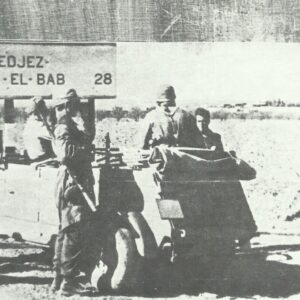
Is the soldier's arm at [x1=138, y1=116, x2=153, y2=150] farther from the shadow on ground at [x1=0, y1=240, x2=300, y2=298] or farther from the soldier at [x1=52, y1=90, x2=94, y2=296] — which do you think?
the shadow on ground at [x1=0, y1=240, x2=300, y2=298]

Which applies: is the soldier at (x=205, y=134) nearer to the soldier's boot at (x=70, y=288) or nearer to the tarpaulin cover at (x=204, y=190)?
the tarpaulin cover at (x=204, y=190)

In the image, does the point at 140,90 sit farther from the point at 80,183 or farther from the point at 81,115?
the point at 80,183

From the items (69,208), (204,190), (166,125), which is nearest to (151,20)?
(166,125)

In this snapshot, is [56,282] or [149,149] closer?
[56,282]

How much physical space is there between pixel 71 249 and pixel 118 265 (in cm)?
29

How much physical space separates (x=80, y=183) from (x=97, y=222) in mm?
262

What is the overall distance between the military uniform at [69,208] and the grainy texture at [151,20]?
688mm

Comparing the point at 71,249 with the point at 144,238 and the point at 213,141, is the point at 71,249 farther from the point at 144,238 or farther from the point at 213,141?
the point at 213,141

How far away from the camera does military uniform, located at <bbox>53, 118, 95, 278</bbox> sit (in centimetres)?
369

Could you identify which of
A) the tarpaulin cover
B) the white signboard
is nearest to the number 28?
the white signboard

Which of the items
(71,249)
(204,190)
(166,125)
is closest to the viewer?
(71,249)

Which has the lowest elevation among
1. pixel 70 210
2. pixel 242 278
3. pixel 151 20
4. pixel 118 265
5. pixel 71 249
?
pixel 242 278

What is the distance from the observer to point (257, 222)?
13.4 ft

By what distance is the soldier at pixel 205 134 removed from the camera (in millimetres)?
4031
